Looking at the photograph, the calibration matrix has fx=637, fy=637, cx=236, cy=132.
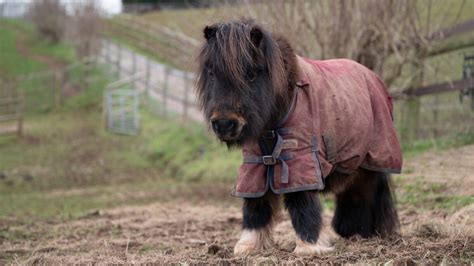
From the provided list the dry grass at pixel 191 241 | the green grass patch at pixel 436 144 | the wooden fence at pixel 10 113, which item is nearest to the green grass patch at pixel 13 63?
the wooden fence at pixel 10 113

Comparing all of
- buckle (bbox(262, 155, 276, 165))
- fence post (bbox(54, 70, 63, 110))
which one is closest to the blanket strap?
buckle (bbox(262, 155, 276, 165))

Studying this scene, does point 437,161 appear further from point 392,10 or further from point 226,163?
point 226,163

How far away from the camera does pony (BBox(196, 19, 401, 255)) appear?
16.5 ft

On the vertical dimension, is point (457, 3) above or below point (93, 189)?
above

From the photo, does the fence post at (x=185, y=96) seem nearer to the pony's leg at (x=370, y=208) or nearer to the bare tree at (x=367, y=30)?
the bare tree at (x=367, y=30)

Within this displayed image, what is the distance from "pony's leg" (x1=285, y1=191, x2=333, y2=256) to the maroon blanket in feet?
0.60

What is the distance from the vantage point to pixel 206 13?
1508 centimetres

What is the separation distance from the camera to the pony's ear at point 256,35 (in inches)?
205

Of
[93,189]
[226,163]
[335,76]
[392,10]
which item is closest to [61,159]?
[93,189]

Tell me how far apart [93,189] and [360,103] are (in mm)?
10124

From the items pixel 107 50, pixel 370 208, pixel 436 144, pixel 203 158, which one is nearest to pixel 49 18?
pixel 107 50

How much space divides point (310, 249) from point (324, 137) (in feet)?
3.20

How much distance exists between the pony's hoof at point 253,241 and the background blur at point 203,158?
Result: 20 centimetres

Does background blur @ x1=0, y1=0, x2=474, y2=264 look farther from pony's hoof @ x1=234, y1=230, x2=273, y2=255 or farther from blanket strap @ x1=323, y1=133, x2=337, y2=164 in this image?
blanket strap @ x1=323, y1=133, x2=337, y2=164
